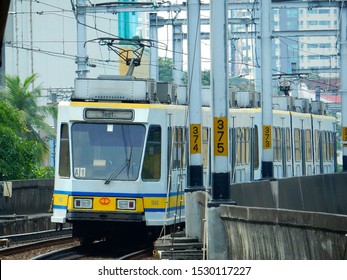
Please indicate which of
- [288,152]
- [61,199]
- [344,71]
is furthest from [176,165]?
[288,152]

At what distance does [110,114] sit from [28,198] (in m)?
15.3

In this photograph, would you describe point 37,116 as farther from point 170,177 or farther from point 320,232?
point 320,232

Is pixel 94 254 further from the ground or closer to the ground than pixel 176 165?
closer to the ground

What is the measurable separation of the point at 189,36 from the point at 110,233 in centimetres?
512

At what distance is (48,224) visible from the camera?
1448 inches

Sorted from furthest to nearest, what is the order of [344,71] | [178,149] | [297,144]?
[297,144] → [344,71] → [178,149]

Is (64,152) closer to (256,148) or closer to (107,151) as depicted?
(107,151)

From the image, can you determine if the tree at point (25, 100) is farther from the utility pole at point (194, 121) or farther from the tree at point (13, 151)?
the utility pole at point (194, 121)

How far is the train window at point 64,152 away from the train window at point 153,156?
1465 mm

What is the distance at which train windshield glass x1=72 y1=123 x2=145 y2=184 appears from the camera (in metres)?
A: 25.1

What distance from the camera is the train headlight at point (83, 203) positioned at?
25.2 m

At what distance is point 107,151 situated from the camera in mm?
25031

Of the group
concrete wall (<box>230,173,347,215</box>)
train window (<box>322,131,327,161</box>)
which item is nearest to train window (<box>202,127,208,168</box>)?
concrete wall (<box>230,173,347,215</box>)

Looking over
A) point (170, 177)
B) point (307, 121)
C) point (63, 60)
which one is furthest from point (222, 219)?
point (63, 60)
